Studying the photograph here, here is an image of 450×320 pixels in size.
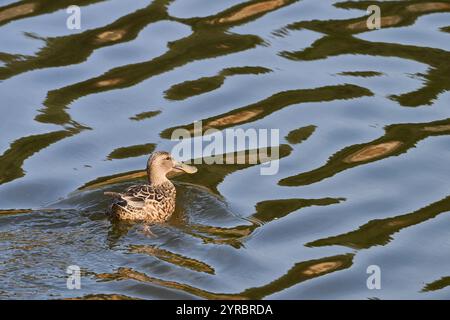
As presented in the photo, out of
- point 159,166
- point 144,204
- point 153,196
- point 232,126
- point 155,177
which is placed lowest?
point 144,204

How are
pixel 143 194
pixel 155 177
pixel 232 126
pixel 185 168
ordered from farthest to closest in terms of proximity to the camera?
pixel 232 126, pixel 185 168, pixel 155 177, pixel 143 194

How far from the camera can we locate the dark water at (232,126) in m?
12.5

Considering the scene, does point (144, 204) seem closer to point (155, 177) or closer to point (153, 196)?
point (153, 196)

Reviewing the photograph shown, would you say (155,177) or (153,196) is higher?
(155,177)

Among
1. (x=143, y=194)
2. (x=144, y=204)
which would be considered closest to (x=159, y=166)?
(x=143, y=194)

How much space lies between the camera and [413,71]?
16344 millimetres

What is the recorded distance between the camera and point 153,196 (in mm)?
14039

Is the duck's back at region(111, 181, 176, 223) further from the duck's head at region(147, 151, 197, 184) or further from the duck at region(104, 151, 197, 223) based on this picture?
the duck's head at region(147, 151, 197, 184)

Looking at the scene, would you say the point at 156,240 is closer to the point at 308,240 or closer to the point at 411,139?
the point at 308,240

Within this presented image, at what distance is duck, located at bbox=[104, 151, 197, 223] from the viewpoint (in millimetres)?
13883

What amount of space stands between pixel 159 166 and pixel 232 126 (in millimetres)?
1332

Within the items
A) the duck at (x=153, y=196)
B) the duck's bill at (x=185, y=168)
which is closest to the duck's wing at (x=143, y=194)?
the duck at (x=153, y=196)

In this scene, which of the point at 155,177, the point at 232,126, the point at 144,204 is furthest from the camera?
the point at 232,126

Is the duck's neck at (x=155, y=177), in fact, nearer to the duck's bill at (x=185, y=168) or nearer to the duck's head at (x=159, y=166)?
the duck's head at (x=159, y=166)
